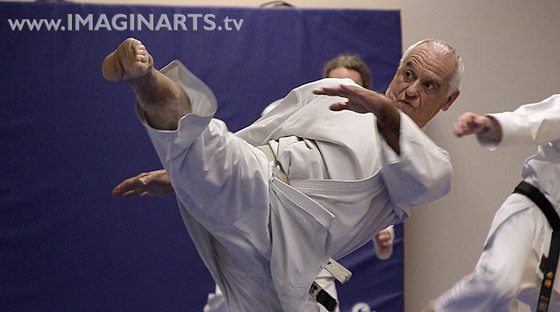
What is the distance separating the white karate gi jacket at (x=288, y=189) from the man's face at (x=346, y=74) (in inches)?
47.3

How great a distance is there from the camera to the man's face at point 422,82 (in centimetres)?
253

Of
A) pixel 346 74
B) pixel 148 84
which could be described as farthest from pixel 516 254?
pixel 148 84

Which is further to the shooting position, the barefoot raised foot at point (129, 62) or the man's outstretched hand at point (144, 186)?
the man's outstretched hand at point (144, 186)

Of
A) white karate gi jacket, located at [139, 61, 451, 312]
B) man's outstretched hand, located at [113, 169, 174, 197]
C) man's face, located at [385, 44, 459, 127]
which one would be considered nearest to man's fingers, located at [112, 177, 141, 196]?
man's outstretched hand, located at [113, 169, 174, 197]

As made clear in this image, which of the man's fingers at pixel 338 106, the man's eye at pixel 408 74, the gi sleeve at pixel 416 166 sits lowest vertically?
the gi sleeve at pixel 416 166

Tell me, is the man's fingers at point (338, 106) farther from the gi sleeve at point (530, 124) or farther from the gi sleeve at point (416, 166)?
the gi sleeve at point (530, 124)

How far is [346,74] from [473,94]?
117 centimetres

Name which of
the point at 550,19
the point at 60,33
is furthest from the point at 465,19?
the point at 60,33

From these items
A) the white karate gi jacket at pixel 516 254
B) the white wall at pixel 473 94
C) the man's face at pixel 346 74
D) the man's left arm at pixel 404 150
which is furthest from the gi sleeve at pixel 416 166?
the white wall at pixel 473 94

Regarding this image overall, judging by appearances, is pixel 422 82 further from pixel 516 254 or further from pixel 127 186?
pixel 127 186

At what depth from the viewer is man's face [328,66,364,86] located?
3.60 m

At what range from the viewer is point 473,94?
15.0 ft

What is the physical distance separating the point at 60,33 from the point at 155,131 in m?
2.25

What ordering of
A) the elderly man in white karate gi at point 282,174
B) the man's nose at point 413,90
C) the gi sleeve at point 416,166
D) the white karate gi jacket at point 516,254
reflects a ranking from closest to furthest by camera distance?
the elderly man in white karate gi at point 282,174 → the gi sleeve at point 416,166 → the man's nose at point 413,90 → the white karate gi jacket at point 516,254
